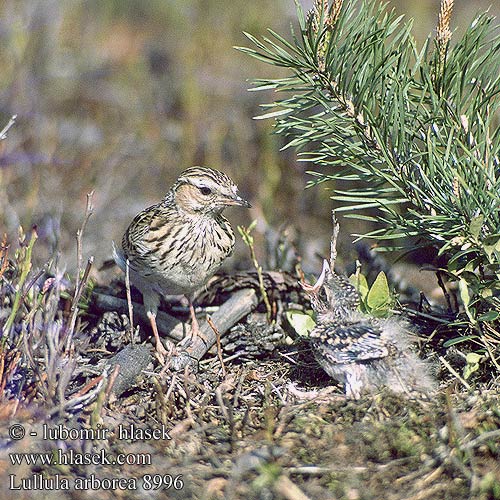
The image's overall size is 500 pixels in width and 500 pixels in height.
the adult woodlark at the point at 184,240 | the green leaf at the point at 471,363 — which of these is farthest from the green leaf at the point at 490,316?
the adult woodlark at the point at 184,240

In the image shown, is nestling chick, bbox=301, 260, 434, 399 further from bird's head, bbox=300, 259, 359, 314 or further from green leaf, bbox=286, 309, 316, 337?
green leaf, bbox=286, 309, 316, 337

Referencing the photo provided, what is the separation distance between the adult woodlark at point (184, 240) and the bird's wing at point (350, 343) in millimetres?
964

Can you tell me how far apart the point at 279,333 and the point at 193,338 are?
17.9 inches

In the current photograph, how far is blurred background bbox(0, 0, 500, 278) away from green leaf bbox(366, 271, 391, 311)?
5.11ft

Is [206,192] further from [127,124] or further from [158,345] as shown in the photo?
[127,124]

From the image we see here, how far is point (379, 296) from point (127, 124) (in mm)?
4681

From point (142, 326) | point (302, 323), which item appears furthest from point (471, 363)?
point (142, 326)

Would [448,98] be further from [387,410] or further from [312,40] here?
[387,410]

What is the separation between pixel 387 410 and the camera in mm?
3166

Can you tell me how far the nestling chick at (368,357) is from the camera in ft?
10.8

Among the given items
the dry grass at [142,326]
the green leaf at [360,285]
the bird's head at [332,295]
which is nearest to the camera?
the dry grass at [142,326]

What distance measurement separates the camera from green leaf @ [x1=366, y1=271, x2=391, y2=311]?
3.61 meters

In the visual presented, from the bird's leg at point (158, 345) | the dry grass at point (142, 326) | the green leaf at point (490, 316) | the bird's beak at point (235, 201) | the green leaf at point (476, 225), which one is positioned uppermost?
the green leaf at point (476, 225)

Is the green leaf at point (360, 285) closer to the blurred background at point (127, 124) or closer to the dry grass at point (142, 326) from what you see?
the dry grass at point (142, 326)
